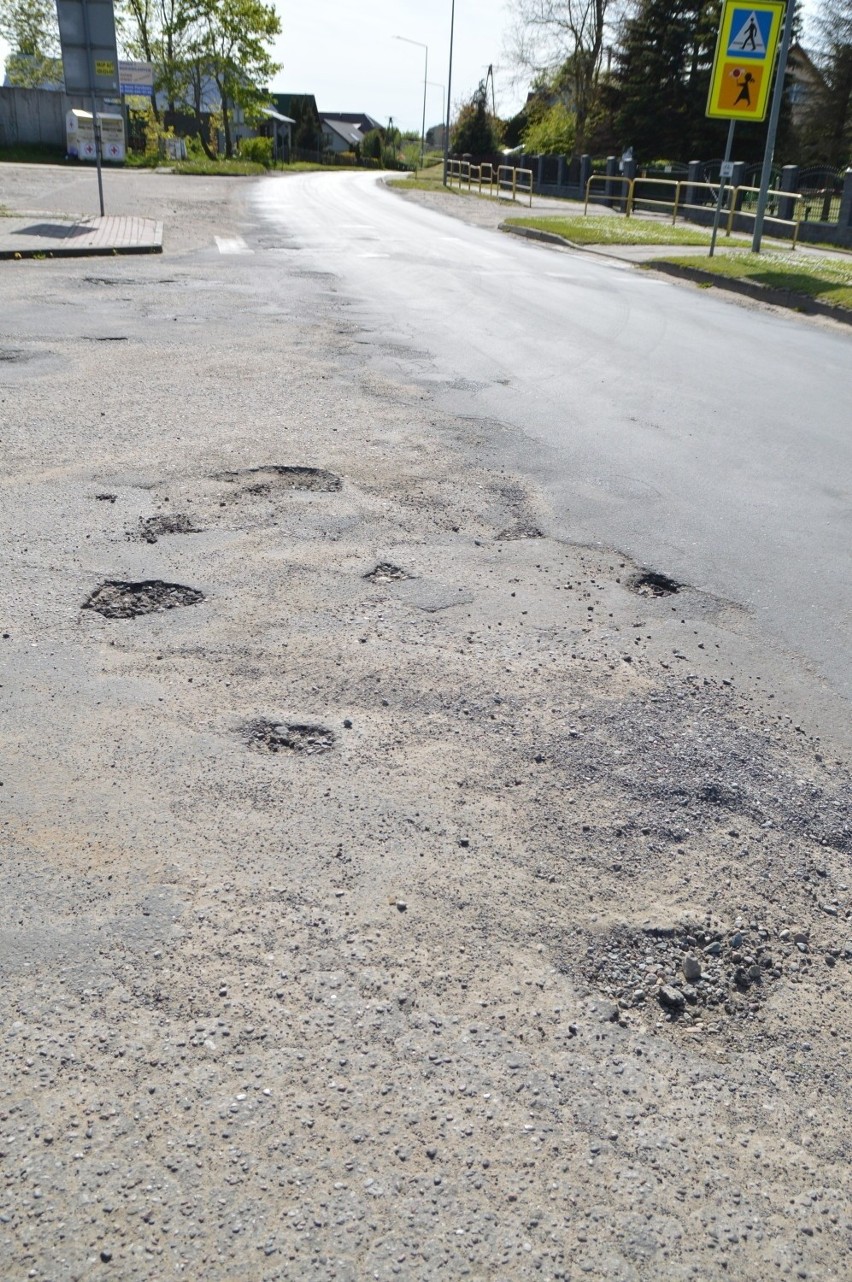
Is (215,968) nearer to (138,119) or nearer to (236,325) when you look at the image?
(236,325)

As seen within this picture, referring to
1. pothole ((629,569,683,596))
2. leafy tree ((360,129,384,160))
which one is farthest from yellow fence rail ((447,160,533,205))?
pothole ((629,569,683,596))

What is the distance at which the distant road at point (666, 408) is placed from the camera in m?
5.45

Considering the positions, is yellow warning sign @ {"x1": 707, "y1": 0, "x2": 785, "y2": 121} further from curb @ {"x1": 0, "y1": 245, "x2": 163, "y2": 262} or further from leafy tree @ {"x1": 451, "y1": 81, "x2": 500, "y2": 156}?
leafy tree @ {"x1": 451, "y1": 81, "x2": 500, "y2": 156}

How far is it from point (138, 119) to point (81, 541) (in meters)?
65.7

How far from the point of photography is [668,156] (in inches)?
2060

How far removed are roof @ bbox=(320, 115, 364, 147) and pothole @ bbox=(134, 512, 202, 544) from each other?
119 meters

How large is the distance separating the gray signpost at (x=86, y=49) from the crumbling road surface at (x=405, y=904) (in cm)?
1718

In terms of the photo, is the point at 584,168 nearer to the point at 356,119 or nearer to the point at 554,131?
the point at 554,131

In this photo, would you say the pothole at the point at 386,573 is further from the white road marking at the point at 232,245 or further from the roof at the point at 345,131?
the roof at the point at 345,131

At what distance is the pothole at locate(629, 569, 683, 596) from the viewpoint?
5.04m

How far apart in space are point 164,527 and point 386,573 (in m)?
1.27

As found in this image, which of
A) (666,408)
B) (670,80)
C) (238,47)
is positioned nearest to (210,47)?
(238,47)

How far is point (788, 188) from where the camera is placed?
102ft

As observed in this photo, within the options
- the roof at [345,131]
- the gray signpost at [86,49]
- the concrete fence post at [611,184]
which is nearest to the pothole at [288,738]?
the gray signpost at [86,49]
